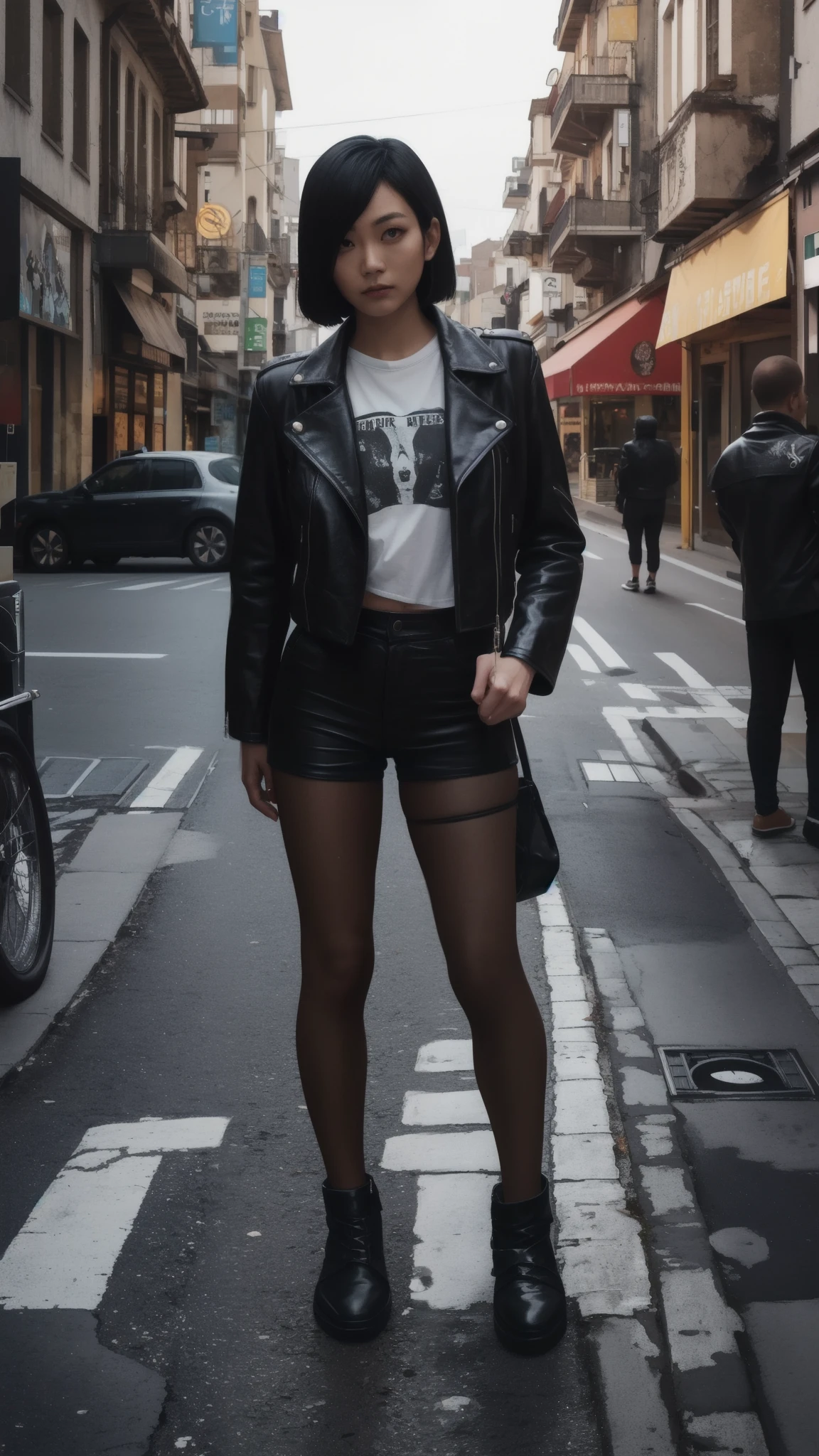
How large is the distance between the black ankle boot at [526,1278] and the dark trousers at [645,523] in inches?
621

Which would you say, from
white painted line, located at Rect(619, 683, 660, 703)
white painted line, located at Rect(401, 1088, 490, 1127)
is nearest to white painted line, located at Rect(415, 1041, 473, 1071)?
white painted line, located at Rect(401, 1088, 490, 1127)

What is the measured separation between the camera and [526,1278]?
9.85 feet

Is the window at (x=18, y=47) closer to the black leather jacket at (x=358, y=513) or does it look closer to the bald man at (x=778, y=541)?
the bald man at (x=778, y=541)

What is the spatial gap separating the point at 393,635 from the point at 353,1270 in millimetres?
1107

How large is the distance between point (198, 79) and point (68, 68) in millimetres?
13223

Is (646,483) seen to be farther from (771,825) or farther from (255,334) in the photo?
(255,334)

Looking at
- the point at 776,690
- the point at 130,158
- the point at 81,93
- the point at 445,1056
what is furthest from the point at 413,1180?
the point at 130,158

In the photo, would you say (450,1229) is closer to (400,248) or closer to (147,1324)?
(147,1324)

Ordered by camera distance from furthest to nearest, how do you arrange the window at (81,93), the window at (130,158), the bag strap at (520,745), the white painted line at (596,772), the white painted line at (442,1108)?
1. the window at (130,158)
2. the window at (81,93)
3. the white painted line at (596,772)
4. the white painted line at (442,1108)
5. the bag strap at (520,745)

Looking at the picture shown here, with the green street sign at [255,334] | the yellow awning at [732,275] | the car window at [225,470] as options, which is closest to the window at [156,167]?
the yellow awning at [732,275]

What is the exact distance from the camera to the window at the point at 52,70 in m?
27.5

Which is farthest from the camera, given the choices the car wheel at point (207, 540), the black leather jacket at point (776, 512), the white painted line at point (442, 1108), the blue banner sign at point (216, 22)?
the blue banner sign at point (216, 22)

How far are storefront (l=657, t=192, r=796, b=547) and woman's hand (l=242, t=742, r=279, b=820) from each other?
17.6 m

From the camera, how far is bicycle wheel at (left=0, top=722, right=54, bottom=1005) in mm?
4836
